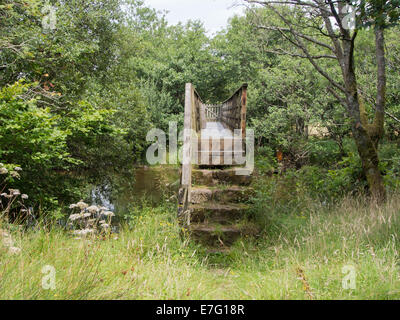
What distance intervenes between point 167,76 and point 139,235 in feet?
58.6

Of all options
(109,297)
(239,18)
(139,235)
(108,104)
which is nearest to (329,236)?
(139,235)

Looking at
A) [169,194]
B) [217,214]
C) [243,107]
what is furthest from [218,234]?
[169,194]

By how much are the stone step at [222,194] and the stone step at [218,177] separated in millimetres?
227

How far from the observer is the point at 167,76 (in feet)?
69.2

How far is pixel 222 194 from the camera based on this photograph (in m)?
5.29

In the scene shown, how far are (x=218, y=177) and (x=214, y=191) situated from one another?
1.46 feet

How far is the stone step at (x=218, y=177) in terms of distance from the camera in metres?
5.55

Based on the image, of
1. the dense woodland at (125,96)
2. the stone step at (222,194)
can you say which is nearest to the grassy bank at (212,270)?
the stone step at (222,194)

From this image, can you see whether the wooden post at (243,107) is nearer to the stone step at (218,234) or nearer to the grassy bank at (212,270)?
the stone step at (218,234)

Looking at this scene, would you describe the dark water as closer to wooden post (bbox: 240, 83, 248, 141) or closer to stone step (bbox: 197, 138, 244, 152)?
stone step (bbox: 197, 138, 244, 152)

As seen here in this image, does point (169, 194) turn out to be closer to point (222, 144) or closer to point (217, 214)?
point (222, 144)

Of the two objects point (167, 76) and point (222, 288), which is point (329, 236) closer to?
point (222, 288)

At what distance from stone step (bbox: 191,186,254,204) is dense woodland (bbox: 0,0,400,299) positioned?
21cm
